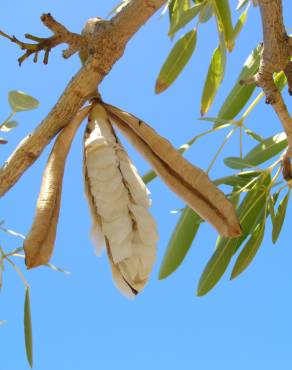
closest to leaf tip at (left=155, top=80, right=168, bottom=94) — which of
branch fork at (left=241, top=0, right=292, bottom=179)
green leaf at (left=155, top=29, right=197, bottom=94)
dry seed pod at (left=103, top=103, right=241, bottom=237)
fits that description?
green leaf at (left=155, top=29, right=197, bottom=94)

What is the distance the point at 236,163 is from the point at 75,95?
759 mm

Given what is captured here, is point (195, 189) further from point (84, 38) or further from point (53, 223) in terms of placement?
point (84, 38)

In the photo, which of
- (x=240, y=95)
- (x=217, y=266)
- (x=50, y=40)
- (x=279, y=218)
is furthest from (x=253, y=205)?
(x=50, y=40)

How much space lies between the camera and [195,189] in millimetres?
832

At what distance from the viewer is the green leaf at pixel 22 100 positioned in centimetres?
115

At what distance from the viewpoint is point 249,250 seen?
149 cm

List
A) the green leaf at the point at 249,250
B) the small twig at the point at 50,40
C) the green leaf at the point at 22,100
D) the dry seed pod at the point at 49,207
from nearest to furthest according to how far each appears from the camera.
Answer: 1. the dry seed pod at the point at 49,207
2. the small twig at the point at 50,40
3. the green leaf at the point at 22,100
4. the green leaf at the point at 249,250

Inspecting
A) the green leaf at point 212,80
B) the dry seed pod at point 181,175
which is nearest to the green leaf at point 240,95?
the green leaf at point 212,80

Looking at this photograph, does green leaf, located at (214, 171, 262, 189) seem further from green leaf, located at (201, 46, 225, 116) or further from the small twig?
the small twig

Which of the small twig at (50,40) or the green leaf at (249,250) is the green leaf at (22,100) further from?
the green leaf at (249,250)

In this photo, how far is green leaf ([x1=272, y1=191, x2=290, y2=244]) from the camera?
1.46 meters

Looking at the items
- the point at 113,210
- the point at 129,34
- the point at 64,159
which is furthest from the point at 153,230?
the point at 129,34

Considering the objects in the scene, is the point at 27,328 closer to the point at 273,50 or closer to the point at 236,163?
the point at 236,163

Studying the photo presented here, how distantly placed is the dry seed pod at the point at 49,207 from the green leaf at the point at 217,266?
73cm
